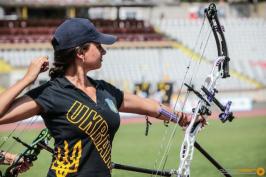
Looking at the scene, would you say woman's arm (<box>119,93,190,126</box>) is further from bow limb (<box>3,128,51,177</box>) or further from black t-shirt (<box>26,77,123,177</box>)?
bow limb (<box>3,128,51,177</box>)

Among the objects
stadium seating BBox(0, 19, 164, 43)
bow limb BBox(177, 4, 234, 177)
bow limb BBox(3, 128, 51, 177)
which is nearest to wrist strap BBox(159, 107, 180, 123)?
bow limb BBox(177, 4, 234, 177)

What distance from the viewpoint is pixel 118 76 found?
3550cm

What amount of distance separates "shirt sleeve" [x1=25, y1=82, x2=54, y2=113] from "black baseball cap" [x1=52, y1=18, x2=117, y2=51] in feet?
0.85

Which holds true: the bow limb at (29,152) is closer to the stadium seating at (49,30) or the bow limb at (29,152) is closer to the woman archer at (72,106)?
the woman archer at (72,106)

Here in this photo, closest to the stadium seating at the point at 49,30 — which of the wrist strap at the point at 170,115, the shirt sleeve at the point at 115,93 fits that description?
the wrist strap at the point at 170,115

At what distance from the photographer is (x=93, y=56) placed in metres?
3.95

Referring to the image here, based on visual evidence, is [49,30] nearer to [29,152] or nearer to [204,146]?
[204,146]

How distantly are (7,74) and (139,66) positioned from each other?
7.64 m

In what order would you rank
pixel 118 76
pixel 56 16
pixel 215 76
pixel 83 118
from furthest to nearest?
pixel 56 16, pixel 118 76, pixel 215 76, pixel 83 118

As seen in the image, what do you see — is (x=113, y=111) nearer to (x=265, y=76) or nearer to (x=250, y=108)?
(x=250, y=108)

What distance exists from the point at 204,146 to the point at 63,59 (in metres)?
11.8

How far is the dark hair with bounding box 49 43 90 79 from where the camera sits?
12.9 feet

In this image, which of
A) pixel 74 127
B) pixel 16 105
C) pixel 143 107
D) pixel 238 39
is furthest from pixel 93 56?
pixel 238 39

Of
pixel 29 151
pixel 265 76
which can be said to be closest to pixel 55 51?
pixel 29 151
